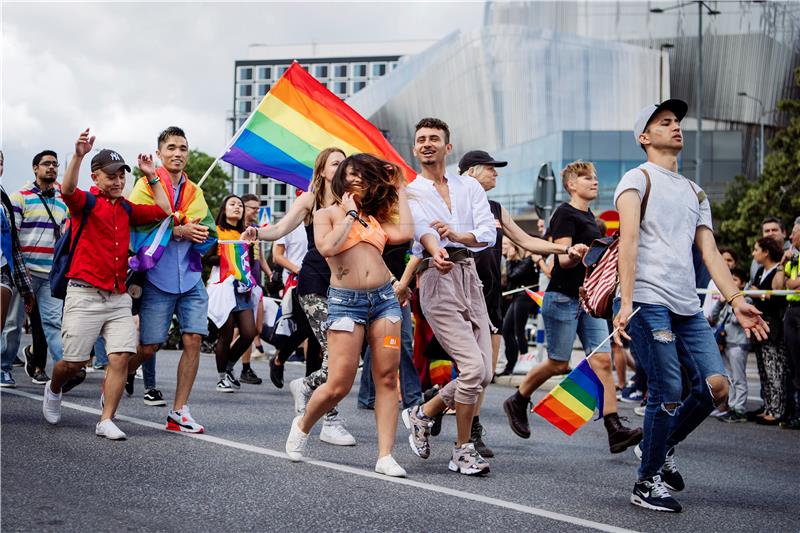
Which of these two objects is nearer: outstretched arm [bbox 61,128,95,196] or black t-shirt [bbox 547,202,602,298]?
outstretched arm [bbox 61,128,95,196]

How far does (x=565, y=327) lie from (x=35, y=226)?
15.9 feet

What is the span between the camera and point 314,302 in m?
6.98

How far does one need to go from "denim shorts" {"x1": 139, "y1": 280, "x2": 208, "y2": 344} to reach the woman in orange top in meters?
1.57

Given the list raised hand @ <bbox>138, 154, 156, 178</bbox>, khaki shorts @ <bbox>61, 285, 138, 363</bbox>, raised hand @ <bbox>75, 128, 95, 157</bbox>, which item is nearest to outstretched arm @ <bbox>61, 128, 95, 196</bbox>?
raised hand @ <bbox>75, 128, 95, 157</bbox>

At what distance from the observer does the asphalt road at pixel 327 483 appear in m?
4.68

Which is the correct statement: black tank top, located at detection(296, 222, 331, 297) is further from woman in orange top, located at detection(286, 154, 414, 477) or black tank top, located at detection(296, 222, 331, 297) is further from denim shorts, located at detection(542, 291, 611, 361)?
denim shorts, located at detection(542, 291, 611, 361)

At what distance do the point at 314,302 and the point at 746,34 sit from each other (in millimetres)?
67358

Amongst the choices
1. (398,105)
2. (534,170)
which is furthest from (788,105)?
(398,105)

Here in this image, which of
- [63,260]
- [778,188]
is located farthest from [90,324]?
[778,188]

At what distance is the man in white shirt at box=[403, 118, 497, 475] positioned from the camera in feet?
20.4

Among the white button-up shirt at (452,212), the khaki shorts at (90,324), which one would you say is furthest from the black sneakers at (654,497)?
the khaki shorts at (90,324)

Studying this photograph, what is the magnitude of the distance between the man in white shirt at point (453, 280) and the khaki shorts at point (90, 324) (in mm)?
1904

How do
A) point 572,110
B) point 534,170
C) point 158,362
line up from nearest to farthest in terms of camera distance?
point 158,362, point 534,170, point 572,110

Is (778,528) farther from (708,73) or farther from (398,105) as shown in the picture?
(398,105)
